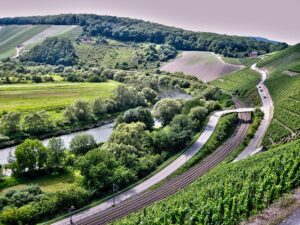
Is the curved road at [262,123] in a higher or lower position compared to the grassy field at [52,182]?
higher

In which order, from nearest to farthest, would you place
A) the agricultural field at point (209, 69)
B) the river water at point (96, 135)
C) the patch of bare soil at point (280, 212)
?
1. the patch of bare soil at point (280, 212)
2. the river water at point (96, 135)
3. the agricultural field at point (209, 69)

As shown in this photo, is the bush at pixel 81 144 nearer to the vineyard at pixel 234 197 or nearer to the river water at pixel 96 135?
the river water at pixel 96 135

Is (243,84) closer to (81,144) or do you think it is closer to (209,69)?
(209,69)

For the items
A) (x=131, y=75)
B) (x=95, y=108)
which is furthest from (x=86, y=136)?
(x=131, y=75)

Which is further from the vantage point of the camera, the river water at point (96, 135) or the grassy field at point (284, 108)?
the river water at point (96, 135)

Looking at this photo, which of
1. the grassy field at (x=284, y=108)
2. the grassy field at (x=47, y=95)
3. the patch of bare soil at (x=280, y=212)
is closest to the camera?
the patch of bare soil at (x=280, y=212)

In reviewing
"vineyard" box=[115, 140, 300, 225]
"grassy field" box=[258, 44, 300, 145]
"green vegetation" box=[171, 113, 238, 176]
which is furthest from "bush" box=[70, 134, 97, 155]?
"grassy field" box=[258, 44, 300, 145]

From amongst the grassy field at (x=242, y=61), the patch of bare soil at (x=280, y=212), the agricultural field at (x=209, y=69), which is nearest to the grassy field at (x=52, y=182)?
the patch of bare soil at (x=280, y=212)
